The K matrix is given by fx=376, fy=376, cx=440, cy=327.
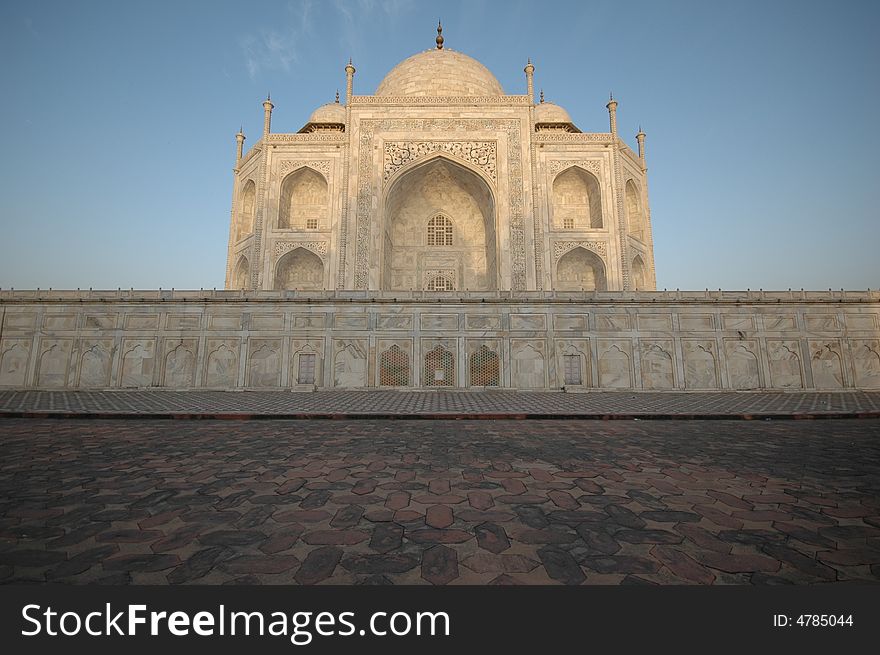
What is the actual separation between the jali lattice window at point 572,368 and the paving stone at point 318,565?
33.4 feet

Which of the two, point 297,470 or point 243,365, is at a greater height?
point 243,365

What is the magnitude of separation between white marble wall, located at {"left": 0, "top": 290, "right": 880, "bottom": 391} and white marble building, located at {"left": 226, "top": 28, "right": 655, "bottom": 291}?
6.33 metres

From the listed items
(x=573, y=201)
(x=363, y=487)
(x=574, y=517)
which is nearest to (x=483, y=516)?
(x=574, y=517)

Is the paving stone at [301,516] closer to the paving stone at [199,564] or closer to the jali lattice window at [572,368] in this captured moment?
the paving stone at [199,564]

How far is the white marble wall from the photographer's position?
1067 cm

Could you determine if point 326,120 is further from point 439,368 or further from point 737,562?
point 737,562

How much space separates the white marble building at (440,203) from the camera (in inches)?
704

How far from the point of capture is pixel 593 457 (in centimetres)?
308

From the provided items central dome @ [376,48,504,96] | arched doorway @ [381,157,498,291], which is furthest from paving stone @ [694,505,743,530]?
central dome @ [376,48,504,96]

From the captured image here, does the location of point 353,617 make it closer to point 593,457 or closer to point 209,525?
point 209,525

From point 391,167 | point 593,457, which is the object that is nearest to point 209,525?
point 593,457

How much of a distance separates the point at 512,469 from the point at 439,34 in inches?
1221

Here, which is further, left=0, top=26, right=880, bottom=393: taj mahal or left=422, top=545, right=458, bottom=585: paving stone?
left=0, top=26, right=880, bottom=393: taj mahal

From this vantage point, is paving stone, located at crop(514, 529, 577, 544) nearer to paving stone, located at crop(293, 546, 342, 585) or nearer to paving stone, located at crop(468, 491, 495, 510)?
paving stone, located at crop(468, 491, 495, 510)
